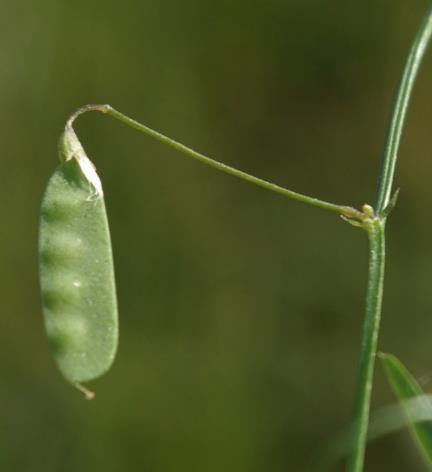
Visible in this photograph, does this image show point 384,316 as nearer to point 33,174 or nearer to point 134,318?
point 134,318

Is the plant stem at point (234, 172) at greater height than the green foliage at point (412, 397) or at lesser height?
greater

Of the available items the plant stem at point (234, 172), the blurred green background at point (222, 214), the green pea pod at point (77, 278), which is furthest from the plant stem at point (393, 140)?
the blurred green background at point (222, 214)

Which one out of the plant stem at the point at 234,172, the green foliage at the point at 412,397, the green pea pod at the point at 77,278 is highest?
the plant stem at the point at 234,172

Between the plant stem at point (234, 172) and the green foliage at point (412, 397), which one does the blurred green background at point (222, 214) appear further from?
the plant stem at point (234, 172)

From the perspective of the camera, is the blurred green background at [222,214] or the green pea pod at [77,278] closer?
the green pea pod at [77,278]

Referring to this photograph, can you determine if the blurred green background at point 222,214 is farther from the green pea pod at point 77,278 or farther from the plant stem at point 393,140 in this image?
the plant stem at point 393,140

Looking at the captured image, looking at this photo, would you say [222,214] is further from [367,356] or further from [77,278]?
[367,356]

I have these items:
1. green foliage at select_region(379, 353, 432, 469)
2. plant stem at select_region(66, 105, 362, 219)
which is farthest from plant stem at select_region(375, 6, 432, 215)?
green foliage at select_region(379, 353, 432, 469)

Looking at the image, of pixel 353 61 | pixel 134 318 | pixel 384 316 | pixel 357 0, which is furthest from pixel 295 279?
Result: pixel 357 0
